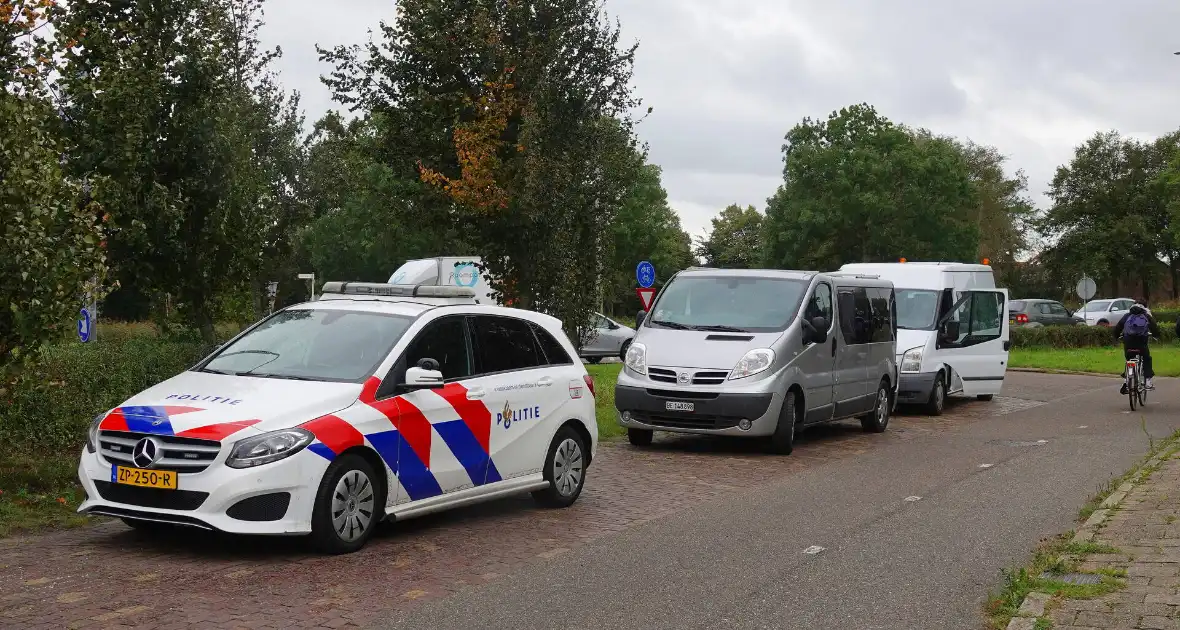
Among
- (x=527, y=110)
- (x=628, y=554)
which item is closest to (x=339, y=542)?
(x=628, y=554)

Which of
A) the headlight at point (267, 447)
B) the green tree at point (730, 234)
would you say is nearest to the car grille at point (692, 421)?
the headlight at point (267, 447)

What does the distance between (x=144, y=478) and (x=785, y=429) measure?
27.3 ft

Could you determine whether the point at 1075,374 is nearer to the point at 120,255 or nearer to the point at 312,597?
the point at 120,255

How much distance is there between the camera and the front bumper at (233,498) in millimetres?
7637

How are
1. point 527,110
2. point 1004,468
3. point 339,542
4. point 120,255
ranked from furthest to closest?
point 527,110 → point 1004,468 → point 120,255 → point 339,542

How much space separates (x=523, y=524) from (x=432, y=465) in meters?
1.06

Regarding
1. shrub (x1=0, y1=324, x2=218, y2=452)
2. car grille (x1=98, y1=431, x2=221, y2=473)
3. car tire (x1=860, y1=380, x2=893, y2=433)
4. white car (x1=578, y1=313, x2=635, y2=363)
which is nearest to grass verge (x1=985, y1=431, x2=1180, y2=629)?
car grille (x1=98, y1=431, x2=221, y2=473)

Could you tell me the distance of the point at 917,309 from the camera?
71.2 ft

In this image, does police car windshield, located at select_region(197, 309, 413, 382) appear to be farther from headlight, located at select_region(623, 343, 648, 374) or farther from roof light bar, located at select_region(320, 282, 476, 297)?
headlight, located at select_region(623, 343, 648, 374)

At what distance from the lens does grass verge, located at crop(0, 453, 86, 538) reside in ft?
29.5

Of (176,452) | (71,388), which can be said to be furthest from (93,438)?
(71,388)

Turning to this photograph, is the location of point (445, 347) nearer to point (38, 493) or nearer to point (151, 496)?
point (151, 496)

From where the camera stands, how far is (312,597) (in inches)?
275

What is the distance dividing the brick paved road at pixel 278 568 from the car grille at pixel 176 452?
57cm
